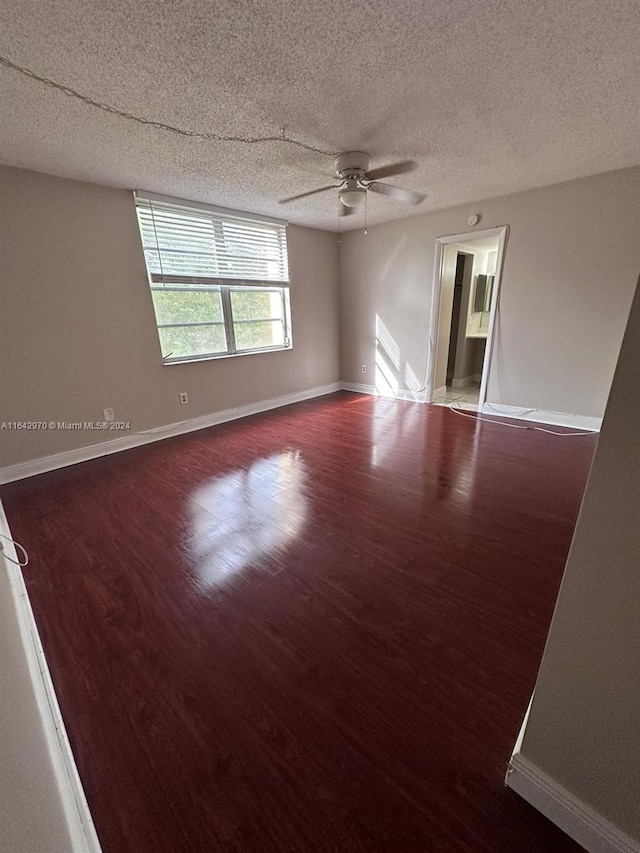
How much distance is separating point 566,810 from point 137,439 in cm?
367

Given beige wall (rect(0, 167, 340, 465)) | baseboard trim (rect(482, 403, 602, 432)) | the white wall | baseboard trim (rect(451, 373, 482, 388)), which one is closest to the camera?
the white wall

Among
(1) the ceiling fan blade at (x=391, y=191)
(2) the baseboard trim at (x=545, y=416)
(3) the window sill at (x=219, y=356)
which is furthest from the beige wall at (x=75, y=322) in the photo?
(2) the baseboard trim at (x=545, y=416)

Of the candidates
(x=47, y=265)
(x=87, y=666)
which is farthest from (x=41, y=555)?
(x=47, y=265)

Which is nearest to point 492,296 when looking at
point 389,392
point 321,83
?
point 389,392

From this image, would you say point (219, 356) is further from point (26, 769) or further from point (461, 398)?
point (26, 769)

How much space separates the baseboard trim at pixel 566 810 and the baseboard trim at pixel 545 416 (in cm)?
333

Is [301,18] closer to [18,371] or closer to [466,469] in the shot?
[466,469]

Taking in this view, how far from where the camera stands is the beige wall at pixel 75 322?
2594mm

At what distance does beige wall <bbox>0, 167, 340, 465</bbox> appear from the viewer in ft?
8.51

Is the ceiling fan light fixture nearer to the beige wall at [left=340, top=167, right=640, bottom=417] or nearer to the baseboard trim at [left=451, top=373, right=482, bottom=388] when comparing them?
the beige wall at [left=340, top=167, right=640, bottom=417]

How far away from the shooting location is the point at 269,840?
86cm

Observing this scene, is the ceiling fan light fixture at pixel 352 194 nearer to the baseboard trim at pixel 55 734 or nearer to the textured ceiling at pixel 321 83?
the textured ceiling at pixel 321 83

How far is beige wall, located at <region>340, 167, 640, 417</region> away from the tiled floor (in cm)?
48

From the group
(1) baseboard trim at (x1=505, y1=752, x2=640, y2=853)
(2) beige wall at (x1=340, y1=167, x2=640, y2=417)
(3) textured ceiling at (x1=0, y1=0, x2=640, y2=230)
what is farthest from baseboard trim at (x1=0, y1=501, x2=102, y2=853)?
(2) beige wall at (x1=340, y1=167, x2=640, y2=417)
